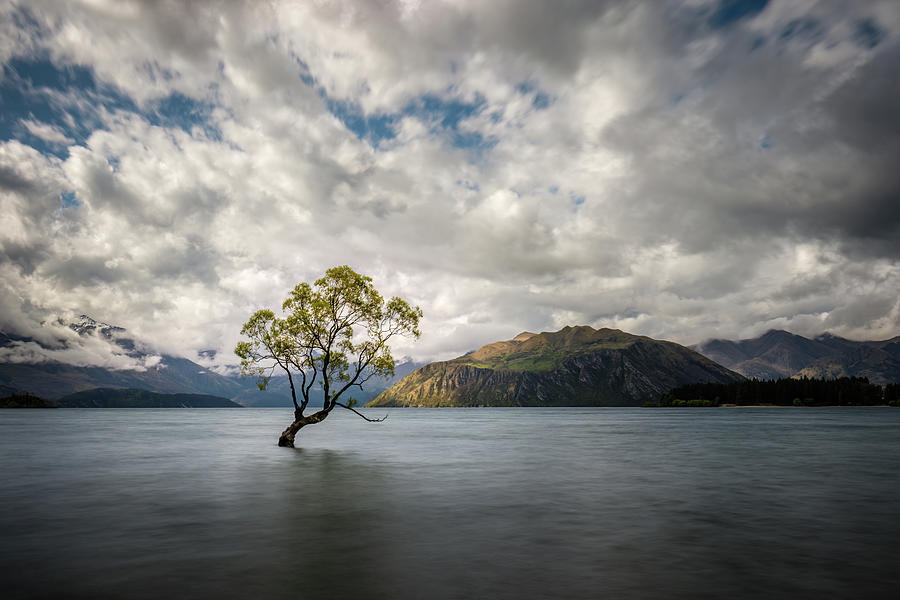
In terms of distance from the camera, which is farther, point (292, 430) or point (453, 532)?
point (292, 430)

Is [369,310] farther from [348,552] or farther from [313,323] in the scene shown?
[348,552]

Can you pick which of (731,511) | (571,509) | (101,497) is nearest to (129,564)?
(101,497)

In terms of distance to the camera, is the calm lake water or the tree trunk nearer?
the calm lake water

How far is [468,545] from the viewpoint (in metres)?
19.3

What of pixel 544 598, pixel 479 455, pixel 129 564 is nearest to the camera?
pixel 544 598

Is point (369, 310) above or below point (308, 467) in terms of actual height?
above

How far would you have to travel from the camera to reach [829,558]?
1783 cm

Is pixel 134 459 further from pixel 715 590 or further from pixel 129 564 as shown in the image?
pixel 715 590

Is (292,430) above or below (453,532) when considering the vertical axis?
above

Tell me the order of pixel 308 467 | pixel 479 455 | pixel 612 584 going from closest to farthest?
1. pixel 612 584
2. pixel 308 467
3. pixel 479 455

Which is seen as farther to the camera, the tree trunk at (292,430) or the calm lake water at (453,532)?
the tree trunk at (292,430)

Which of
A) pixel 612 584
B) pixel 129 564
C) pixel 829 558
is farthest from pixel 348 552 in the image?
pixel 829 558

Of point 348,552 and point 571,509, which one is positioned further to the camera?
point 571,509

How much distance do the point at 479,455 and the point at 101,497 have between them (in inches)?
1499
